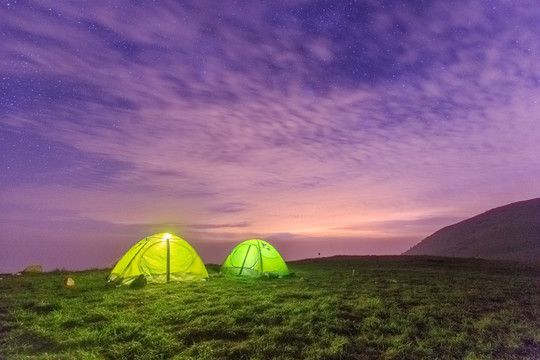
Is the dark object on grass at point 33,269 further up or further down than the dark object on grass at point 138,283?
further up

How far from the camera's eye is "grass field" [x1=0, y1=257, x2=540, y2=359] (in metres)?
6.27

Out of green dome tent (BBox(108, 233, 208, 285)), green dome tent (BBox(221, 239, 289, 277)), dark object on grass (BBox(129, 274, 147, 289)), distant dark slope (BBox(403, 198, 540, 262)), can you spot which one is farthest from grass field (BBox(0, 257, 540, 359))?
distant dark slope (BBox(403, 198, 540, 262))

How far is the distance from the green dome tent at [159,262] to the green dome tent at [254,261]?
2.10 m

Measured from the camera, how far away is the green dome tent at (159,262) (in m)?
14.3

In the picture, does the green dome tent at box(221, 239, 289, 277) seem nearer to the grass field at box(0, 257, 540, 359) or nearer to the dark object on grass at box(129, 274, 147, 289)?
the grass field at box(0, 257, 540, 359)

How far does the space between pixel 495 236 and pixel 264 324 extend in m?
65.2

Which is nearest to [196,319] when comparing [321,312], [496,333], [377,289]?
[321,312]

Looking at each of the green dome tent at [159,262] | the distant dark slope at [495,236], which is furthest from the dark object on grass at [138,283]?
the distant dark slope at [495,236]

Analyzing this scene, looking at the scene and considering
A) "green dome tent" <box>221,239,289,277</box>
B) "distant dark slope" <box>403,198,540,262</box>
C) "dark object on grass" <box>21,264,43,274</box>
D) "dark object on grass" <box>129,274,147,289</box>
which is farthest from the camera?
"distant dark slope" <box>403,198,540,262</box>

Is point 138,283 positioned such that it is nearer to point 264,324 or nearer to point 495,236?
point 264,324

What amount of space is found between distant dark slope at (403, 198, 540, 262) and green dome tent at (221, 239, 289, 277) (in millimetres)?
36670

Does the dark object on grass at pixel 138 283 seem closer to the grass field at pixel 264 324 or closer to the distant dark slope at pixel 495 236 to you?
the grass field at pixel 264 324

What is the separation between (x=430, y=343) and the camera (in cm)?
686

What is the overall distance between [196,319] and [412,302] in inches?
268
